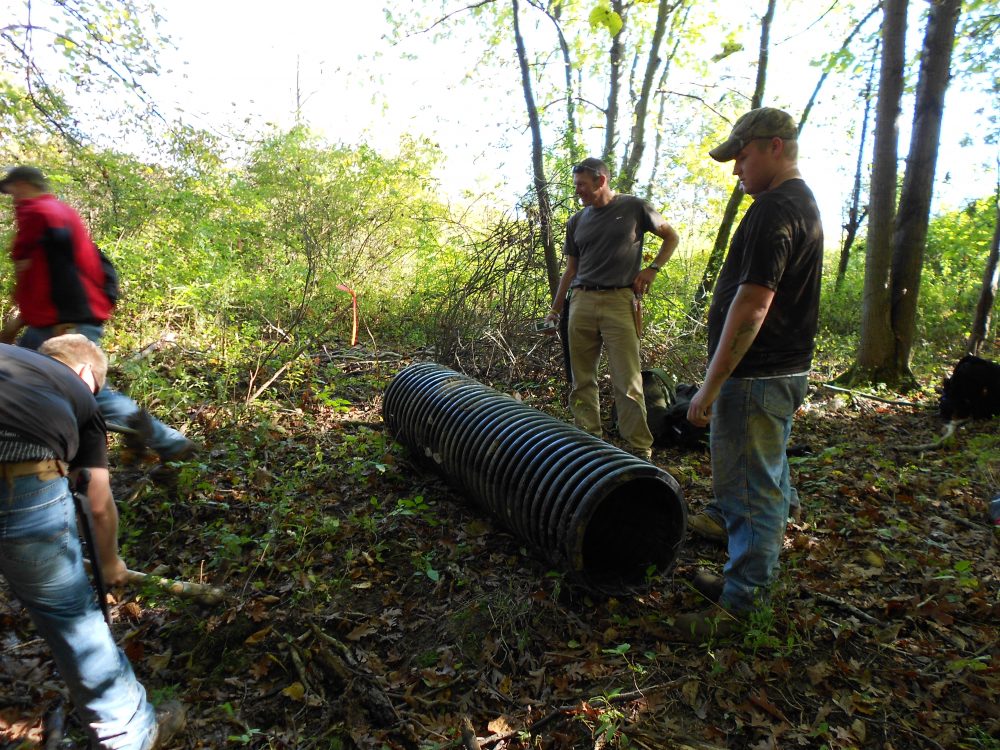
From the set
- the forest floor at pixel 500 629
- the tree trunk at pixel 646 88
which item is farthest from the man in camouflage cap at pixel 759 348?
the tree trunk at pixel 646 88

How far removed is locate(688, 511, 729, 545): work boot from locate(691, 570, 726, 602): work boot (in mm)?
496

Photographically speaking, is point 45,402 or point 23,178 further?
point 23,178

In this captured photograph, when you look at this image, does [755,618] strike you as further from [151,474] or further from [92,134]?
[92,134]

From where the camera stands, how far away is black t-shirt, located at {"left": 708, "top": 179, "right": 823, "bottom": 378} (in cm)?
242

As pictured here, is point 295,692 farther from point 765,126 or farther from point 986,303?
point 986,303

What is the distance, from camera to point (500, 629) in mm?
2945

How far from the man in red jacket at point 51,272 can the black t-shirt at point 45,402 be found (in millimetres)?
1842

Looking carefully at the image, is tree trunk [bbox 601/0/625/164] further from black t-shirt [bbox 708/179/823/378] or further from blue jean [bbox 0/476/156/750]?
blue jean [bbox 0/476/156/750]

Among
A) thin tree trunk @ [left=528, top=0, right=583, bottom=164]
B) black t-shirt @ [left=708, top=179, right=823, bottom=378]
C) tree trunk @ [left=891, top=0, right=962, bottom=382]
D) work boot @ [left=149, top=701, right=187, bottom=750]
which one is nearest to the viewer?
work boot @ [left=149, top=701, right=187, bottom=750]

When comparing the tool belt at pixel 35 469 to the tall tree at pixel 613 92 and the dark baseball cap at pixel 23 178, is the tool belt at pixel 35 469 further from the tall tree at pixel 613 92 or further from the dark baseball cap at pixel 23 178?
the tall tree at pixel 613 92

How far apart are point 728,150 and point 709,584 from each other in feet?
7.02

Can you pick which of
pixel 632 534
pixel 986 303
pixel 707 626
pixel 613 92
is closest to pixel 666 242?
pixel 632 534

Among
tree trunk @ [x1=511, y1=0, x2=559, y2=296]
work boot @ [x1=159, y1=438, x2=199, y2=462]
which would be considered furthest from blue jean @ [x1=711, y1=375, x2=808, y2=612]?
tree trunk @ [x1=511, y1=0, x2=559, y2=296]

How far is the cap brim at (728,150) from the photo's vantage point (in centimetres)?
260
